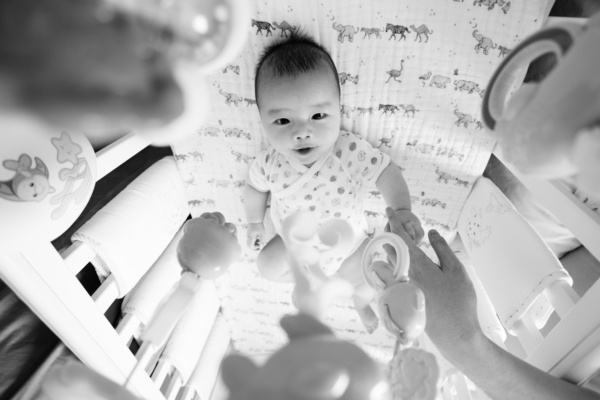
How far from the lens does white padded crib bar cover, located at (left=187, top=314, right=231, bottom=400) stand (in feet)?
4.36

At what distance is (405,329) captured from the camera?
1.54 feet

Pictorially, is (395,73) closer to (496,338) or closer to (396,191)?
(396,191)

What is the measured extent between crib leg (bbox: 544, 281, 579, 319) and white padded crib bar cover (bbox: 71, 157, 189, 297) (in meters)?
0.88

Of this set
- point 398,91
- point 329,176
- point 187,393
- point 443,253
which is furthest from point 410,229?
point 187,393

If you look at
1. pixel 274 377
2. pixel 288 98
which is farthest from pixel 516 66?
pixel 288 98

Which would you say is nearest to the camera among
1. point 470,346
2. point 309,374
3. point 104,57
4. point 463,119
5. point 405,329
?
point 104,57

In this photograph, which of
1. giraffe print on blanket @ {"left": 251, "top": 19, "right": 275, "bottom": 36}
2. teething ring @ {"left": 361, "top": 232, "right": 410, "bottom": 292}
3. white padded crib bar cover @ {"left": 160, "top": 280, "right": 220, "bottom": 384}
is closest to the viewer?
teething ring @ {"left": 361, "top": 232, "right": 410, "bottom": 292}

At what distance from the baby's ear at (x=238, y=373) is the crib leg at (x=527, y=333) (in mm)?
726

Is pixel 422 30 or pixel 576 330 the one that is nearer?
pixel 576 330

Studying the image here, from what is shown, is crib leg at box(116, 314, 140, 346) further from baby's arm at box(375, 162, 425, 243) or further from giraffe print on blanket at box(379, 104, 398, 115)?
giraffe print on blanket at box(379, 104, 398, 115)

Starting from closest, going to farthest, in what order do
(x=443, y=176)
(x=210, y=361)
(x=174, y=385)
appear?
(x=443, y=176) → (x=174, y=385) → (x=210, y=361)

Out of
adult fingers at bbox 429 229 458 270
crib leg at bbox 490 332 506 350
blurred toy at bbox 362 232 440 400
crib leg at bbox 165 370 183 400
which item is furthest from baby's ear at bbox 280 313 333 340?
crib leg at bbox 165 370 183 400

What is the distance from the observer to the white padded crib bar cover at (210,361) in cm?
133

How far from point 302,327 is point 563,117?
27 cm
